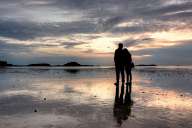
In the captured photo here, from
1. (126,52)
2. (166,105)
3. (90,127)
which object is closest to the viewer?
(90,127)

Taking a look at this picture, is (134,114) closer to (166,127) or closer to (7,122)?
(166,127)

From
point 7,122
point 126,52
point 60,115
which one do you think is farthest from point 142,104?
point 126,52

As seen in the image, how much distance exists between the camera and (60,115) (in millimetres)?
10344

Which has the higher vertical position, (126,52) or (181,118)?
(126,52)

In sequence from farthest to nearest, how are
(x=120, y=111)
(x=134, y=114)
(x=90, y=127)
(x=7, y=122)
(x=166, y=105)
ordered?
(x=166, y=105) → (x=120, y=111) → (x=134, y=114) → (x=7, y=122) → (x=90, y=127)

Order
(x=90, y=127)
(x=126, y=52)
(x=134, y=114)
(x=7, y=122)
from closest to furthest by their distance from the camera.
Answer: (x=90, y=127) → (x=7, y=122) → (x=134, y=114) → (x=126, y=52)

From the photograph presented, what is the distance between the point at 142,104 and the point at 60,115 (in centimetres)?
386

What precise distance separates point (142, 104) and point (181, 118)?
10.5 ft

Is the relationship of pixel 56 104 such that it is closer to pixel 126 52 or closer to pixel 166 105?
pixel 166 105

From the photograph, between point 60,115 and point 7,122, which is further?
point 60,115

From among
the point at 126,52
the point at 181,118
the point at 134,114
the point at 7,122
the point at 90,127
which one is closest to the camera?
the point at 90,127

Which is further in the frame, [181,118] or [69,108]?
[69,108]

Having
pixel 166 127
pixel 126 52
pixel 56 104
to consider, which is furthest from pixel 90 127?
pixel 126 52

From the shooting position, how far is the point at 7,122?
363 inches
